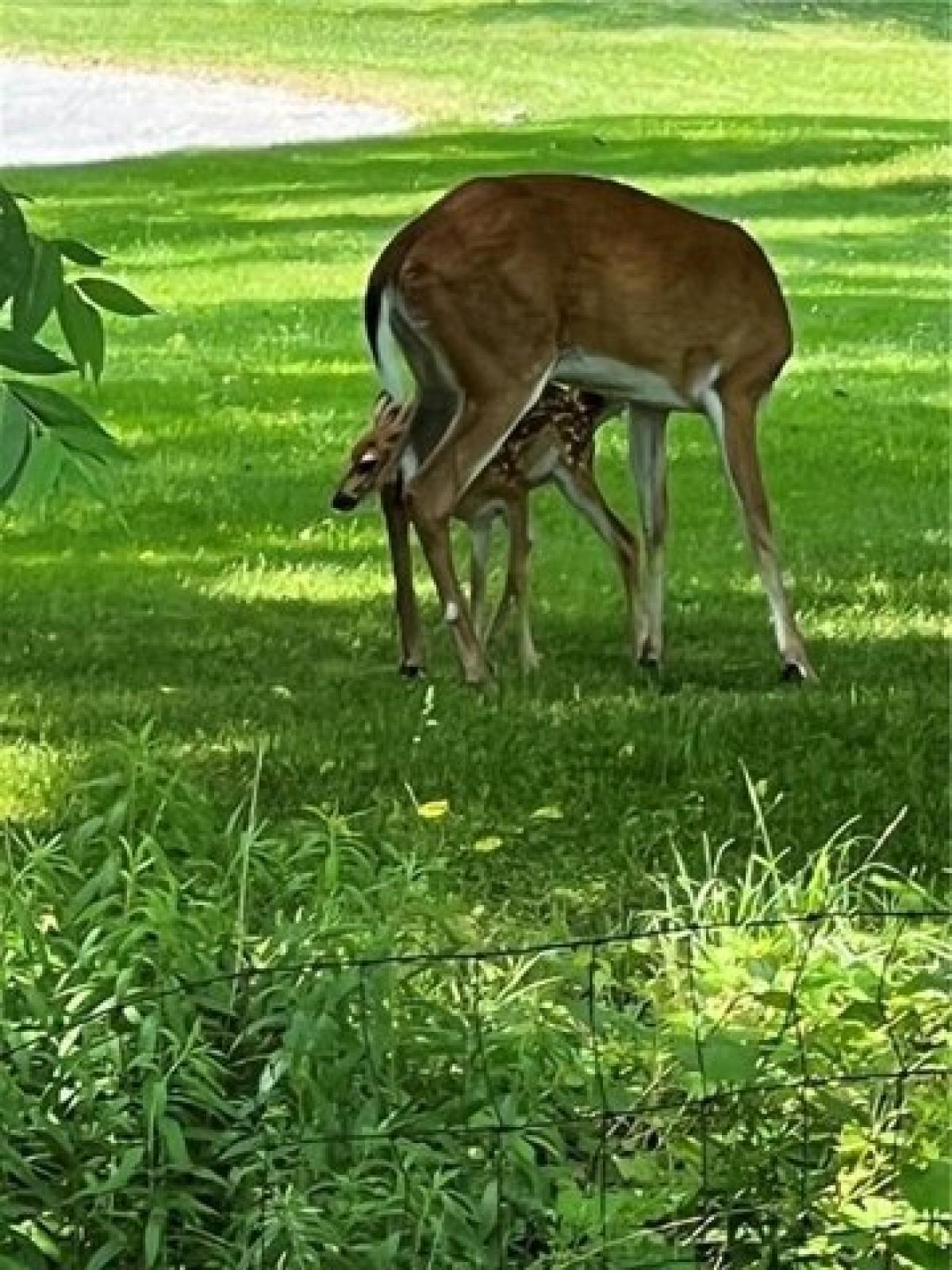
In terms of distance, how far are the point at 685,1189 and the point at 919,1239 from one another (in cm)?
38

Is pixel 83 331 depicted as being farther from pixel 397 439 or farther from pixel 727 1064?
pixel 397 439

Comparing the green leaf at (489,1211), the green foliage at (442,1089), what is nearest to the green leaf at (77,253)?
the green foliage at (442,1089)

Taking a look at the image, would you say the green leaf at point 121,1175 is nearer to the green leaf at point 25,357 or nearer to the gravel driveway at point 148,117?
the green leaf at point 25,357

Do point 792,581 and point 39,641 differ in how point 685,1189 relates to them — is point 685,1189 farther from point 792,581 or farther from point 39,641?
point 792,581

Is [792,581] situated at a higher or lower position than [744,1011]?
lower

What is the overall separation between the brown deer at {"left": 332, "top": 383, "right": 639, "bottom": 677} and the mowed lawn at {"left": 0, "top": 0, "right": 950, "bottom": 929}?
16 centimetres

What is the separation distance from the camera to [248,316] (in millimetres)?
16656

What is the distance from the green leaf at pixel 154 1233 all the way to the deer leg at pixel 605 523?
5031 millimetres

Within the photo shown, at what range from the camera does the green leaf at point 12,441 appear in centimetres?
322

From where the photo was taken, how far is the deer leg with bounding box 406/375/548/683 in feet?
28.3

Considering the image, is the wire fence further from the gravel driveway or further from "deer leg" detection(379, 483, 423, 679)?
the gravel driveway

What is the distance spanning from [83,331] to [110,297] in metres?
0.06

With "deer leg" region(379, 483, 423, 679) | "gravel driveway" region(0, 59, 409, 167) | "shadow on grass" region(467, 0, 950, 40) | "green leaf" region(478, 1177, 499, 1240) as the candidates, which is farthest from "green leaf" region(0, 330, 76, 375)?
"shadow on grass" region(467, 0, 950, 40)

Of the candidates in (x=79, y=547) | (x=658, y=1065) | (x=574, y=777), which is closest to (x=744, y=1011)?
(x=658, y=1065)
